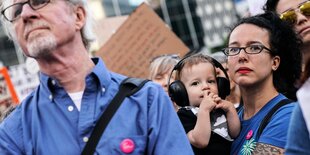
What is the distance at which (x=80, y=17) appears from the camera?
8.60 feet

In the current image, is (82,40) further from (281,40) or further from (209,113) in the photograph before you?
(281,40)

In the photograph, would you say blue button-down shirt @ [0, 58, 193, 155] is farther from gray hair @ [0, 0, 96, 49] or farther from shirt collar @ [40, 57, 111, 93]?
gray hair @ [0, 0, 96, 49]

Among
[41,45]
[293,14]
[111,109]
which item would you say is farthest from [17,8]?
[293,14]

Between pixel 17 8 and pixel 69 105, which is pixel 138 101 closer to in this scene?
pixel 69 105

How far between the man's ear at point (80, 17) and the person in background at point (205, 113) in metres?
0.72

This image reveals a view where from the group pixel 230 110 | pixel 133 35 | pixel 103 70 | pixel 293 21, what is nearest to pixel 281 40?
pixel 293 21

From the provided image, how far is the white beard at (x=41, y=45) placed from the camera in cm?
235

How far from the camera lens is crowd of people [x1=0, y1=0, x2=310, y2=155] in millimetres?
2279

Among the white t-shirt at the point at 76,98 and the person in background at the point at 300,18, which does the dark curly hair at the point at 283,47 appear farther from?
the white t-shirt at the point at 76,98

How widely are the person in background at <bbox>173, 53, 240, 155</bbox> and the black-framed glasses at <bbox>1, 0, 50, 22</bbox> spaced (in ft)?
3.11

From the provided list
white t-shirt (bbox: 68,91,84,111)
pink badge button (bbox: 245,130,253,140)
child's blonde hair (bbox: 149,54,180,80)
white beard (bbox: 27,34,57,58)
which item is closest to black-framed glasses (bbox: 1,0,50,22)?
white beard (bbox: 27,34,57,58)

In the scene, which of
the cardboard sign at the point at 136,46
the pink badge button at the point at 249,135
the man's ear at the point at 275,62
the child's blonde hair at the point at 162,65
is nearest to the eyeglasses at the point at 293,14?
the man's ear at the point at 275,62

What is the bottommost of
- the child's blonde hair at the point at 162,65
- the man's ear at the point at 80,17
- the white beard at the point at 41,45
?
the child's blonde hair at the point at 162,65

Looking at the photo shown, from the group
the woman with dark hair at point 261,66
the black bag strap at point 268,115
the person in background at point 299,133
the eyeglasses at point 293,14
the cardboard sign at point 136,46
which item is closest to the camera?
the person in background at point 299,133
